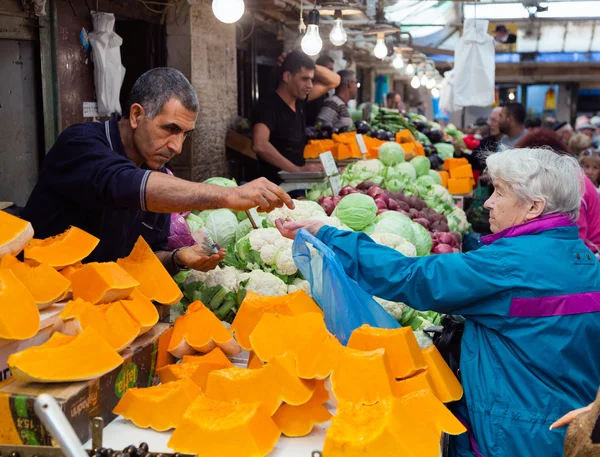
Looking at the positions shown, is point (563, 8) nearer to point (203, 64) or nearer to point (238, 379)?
point (203, 64)

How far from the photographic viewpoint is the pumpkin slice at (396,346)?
7.73ft

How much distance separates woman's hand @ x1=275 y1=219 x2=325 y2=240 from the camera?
2.82 meters

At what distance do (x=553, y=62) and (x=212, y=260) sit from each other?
69.4 ft

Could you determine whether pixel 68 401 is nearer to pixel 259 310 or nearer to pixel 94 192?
pixel 259 310

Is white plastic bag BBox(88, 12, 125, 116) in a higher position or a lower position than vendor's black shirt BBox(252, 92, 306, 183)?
higher

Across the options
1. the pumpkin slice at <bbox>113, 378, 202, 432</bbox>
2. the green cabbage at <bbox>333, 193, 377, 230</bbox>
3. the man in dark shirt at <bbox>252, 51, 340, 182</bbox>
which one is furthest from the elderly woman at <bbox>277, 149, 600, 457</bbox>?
the man in dark shirt at <bbox>252, 51, 340, 182</bbox>

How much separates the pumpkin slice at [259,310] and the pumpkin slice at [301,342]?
0.50 feet

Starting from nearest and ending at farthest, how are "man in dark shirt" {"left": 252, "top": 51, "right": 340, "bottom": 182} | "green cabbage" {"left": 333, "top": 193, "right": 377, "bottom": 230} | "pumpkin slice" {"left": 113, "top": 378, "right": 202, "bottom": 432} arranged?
"pumpkin slice" {"left": 113, "top": 378, "right": 202, "bottom": 432} < "green cabbage" {"left": 333, "top": 193, "right": 377, "bottom": 230} < "man in dark shirt" {"left": 252, "top": 51, "right": 340, "bottom": 182}

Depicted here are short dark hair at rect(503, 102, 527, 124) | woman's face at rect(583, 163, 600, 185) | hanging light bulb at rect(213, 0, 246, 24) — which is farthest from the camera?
short dark hair at rect(503, 102, 527, 124)

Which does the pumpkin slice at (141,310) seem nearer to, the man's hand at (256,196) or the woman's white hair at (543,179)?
the man's hand at (256,196)

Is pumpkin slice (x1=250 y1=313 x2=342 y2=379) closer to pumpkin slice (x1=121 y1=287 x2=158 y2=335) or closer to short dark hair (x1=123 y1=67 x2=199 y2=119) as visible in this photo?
pumpkin slice (x1=121 y1=287 x2=158 y2=335)

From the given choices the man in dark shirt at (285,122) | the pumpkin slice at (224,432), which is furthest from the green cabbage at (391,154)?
the pumpkin slice at (224,432)

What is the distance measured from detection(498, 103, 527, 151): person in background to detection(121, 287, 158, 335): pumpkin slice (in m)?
6.69

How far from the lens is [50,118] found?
5074 mm
